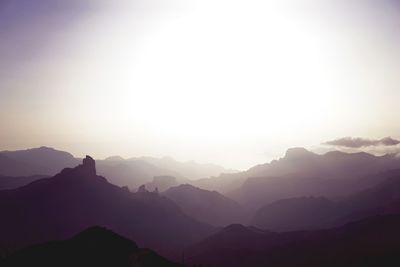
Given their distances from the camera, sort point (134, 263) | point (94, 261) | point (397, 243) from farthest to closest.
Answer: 1. point (397, 243)
2. point (94, 261)
3. point (134, 263)

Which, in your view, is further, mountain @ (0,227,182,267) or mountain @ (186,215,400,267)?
mountain @ (186,215,400,267)

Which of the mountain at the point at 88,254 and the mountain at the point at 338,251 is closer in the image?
the mountain at the point at 88,254

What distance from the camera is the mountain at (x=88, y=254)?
78000 mm

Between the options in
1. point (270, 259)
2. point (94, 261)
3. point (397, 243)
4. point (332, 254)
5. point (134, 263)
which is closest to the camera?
point (134, 263)

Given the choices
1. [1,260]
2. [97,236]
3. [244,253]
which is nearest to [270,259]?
[244,253]

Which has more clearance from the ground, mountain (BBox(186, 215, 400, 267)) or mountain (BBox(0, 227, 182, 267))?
mountain (BBox(0, 227, 182, 267))

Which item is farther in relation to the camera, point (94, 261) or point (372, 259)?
point (372, 259)

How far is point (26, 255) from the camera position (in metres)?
84.5

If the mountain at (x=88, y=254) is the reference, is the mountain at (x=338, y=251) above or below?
below

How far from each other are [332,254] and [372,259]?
25382 mm

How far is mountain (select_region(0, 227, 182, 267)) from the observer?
7800cm

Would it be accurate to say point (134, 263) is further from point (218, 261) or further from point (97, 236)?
point (218, 261)

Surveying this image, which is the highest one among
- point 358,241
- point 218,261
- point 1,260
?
point 1,260

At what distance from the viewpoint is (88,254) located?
3285 inches
